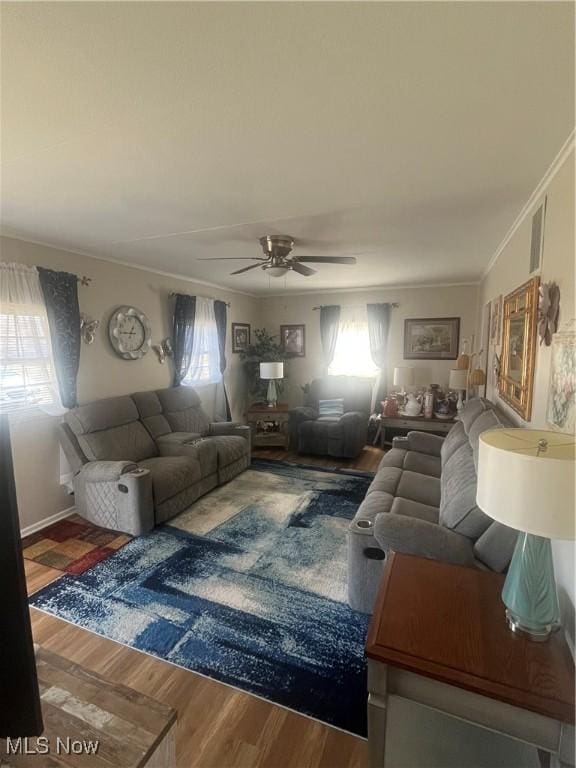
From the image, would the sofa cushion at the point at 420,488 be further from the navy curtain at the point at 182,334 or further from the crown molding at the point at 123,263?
the crown molding at the point at 123,263

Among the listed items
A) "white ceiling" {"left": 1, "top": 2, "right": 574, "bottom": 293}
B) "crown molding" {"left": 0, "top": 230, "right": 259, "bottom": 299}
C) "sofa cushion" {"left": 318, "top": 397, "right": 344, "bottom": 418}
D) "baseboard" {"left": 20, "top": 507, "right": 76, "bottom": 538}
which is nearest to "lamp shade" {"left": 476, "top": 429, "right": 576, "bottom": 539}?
"white ceiling" {"left": 1, "top": 2, "right": 574, "bottom": 293}

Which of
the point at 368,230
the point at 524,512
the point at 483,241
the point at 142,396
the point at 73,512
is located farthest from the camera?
the point at 142,396

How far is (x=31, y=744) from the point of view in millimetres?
869

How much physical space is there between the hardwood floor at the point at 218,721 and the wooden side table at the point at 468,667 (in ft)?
1.20

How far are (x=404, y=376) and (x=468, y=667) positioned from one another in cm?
450

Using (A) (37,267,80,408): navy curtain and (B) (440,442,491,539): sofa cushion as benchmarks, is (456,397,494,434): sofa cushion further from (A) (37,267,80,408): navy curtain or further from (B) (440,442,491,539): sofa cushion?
(A) (37,267,80,408): navy curtain

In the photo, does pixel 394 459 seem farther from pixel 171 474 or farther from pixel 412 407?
pixel 171 474

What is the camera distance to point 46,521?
3197 millimetres

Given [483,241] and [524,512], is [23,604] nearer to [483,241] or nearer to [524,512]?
[524,512]

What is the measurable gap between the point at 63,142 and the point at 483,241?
10.1ft

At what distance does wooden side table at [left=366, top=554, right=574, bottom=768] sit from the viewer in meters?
0.99

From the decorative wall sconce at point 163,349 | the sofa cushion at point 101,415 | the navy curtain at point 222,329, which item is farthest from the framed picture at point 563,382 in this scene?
the navy curtain at point 222,329

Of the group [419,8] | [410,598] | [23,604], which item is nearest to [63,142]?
[419,8]
